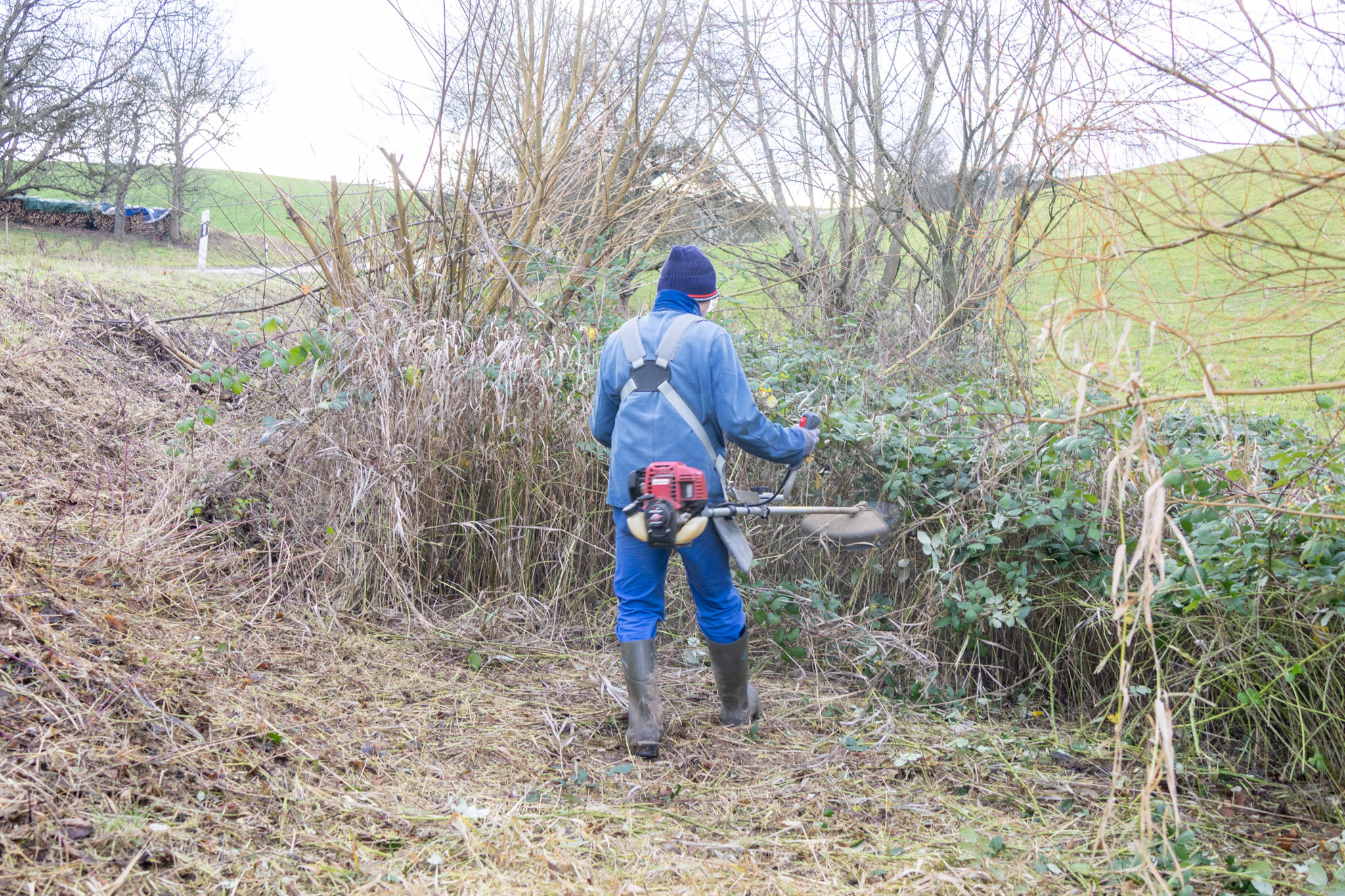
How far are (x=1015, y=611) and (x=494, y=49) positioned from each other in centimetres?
432

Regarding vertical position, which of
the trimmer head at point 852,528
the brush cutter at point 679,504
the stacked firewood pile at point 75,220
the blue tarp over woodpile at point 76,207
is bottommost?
the trimmer head at point 852,528

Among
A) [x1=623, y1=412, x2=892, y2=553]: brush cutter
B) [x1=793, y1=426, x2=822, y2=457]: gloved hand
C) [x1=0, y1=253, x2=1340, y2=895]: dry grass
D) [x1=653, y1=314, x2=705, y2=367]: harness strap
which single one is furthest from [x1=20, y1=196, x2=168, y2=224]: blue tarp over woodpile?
[x1=793, y1=426, x2=822, y2=457]: gloved hand

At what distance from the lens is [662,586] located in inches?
149

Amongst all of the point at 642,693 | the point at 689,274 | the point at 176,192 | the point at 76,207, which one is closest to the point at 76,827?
the point at 642,693

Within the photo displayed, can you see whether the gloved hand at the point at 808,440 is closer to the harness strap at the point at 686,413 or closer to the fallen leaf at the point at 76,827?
the harness strap at the point at 686,413

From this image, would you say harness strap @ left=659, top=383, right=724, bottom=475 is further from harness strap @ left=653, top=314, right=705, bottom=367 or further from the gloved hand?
the gloved hand

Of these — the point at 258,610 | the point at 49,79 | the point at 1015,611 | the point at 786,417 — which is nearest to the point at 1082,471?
the point at 1015,611

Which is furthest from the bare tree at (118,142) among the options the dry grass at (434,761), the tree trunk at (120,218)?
the dry grass at (434,761)

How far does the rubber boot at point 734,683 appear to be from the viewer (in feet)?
12.4

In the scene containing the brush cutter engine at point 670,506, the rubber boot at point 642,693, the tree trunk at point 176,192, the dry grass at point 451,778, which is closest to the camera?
the dry grass at point 451,778

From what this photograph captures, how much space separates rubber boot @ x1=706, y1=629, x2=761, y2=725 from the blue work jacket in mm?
650

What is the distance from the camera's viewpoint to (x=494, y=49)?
5.42 meters

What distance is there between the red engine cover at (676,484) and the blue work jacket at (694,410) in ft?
0.35

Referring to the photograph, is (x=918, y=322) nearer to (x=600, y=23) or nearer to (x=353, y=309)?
(x=600, y=23)
